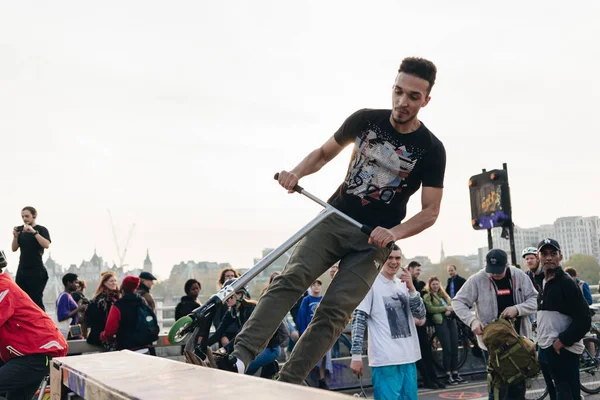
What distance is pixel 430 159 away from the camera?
184 inches

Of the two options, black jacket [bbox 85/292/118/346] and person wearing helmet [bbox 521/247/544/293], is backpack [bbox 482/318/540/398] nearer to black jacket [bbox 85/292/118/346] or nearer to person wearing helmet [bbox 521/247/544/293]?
person wearing helmet [bbox 521/247/544/293]

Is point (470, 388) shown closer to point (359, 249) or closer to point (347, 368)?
point (347, 368)

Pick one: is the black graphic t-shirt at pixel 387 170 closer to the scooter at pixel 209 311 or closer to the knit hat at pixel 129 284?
the scooter at pixel 209 311

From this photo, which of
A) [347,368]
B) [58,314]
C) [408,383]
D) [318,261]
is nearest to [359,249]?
[318,261]

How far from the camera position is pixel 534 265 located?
36.7 feet

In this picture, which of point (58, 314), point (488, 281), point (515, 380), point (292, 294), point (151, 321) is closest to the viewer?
point (292, 294)

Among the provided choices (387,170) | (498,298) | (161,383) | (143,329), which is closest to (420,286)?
(498,298)

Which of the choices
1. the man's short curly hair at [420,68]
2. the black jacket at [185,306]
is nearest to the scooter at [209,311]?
the man's short curly hair at [420,68]

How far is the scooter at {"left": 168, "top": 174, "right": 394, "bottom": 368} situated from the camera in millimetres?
3947

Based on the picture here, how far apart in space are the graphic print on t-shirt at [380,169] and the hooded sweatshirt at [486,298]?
331 cm

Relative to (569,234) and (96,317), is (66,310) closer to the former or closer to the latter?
(96,317)

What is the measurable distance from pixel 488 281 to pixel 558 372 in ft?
4.29

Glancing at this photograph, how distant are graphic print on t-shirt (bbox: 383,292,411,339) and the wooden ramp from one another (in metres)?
3.60

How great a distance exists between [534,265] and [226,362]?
27.6ft
